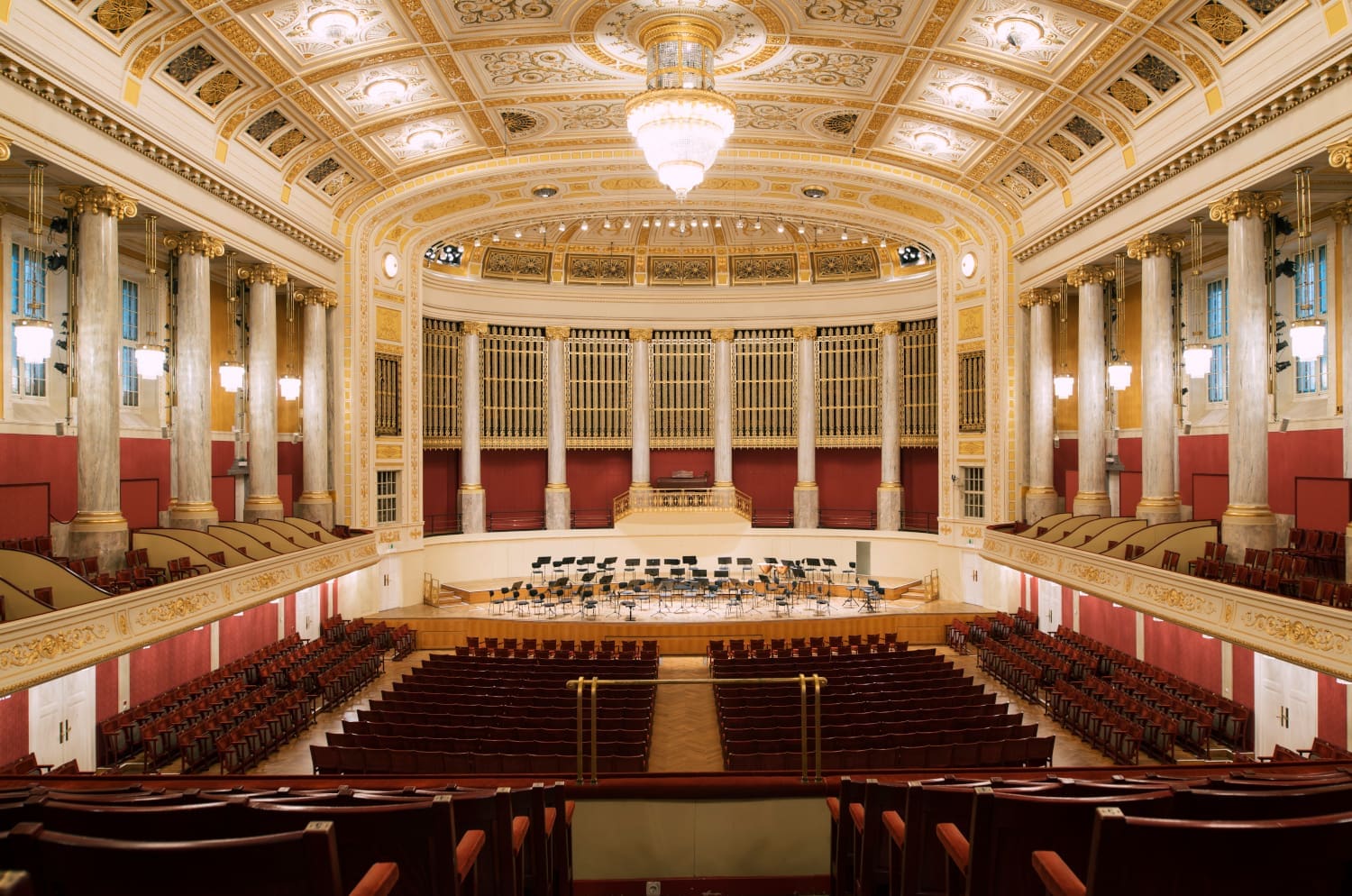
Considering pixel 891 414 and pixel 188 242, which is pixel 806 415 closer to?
pixel 891 414

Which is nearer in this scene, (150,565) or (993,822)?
(993,822)

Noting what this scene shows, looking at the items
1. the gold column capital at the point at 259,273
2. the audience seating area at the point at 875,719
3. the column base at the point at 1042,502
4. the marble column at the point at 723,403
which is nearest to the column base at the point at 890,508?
the marble column at the point at 723,403

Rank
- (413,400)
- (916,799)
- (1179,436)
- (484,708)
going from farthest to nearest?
1. (413,400)
2. (1179,436)
3. (484,708)
4. (916,799)

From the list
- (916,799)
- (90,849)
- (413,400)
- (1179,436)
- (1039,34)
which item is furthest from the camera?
(413,400)

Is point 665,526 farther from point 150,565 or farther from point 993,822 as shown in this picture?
point 993,822

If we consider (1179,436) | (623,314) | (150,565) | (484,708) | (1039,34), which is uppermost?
(1039,34)

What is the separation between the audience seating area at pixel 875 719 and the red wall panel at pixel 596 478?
44.8ft

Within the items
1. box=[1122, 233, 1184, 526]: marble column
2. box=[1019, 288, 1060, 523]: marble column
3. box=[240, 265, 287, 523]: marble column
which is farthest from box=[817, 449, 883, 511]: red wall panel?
box=[240, 265, 287, 523]: marble column

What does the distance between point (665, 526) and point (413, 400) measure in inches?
325

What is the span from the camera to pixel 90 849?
203 cm

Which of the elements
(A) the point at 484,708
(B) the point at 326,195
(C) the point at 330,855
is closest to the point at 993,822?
(C) the point at 330,855

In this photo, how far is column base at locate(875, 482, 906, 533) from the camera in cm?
2488

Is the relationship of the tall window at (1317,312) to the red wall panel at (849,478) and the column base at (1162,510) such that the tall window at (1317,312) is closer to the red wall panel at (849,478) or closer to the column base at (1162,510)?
the column base at (1162,510)

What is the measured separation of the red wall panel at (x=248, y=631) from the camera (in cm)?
1475
